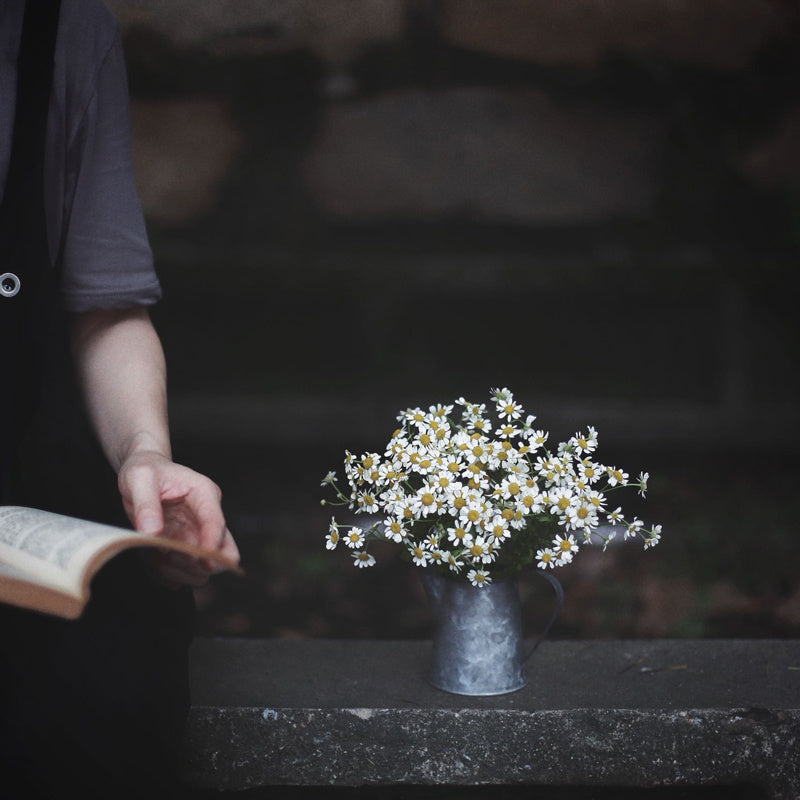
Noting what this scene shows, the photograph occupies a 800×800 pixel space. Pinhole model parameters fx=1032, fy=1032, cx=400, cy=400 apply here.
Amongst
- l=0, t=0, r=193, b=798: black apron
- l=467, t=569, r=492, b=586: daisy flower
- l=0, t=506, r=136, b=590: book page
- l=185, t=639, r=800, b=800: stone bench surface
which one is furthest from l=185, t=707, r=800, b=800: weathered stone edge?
l=0, t=506, r=136, b=590: book page

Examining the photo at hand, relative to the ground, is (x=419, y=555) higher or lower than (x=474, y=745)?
higher

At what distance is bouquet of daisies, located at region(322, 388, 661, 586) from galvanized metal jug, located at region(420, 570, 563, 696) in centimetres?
3

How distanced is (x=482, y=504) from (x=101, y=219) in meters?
0.59

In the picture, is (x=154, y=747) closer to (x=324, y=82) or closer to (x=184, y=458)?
(x=184, y=458)

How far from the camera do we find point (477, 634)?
56.4 inches

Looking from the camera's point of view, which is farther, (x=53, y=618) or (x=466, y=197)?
(x=466, y=197)

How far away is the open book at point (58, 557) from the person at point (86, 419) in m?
0.08

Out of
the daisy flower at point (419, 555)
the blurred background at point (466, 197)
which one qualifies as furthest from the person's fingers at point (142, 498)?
the blurred background at point (466, 197)

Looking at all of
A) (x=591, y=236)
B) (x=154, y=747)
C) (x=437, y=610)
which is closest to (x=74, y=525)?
(x=154, y=747)

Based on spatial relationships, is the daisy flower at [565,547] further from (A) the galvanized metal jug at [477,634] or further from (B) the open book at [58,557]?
(B) the open book at [58,557]

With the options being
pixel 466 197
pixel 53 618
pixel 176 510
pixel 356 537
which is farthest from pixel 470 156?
pixel 53 618

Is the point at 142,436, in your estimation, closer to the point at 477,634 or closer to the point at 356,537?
the point at 356,537

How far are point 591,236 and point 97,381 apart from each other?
2279 mm

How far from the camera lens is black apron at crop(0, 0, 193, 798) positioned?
0.90 metres
